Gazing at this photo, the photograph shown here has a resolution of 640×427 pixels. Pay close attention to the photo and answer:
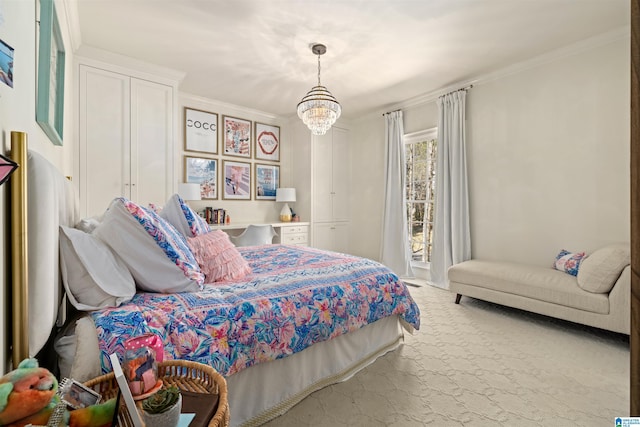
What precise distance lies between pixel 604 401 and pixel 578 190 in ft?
7.04

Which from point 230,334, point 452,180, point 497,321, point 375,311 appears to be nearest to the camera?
point 230,334

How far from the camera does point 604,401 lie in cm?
183

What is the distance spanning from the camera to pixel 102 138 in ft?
11.2

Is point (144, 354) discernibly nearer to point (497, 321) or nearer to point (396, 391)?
point (396, 391)

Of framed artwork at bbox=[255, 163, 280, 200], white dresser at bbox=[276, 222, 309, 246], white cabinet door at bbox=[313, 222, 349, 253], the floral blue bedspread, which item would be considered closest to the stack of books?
framed artwork at bbox=[255, 163, 280, 200]

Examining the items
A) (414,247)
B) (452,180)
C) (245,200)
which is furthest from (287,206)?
(452,180)

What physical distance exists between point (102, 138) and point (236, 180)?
6.47 feet

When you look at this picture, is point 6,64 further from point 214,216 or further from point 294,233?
point 294,233

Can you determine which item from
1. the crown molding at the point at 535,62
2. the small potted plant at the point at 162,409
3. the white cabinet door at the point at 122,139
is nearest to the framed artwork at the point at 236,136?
the white cabinet door at the point at 122,139

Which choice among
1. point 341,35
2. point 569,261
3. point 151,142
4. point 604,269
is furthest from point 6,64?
point 569,261

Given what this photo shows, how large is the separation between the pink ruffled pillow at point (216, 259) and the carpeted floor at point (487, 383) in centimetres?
85

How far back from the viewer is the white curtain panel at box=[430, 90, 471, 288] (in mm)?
4066

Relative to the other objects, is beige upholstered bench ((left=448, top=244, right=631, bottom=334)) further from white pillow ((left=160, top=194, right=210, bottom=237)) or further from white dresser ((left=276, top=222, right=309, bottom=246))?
white pillow ((left=160, top=194, right=210, bottom=237))

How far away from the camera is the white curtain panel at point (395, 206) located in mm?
4891
